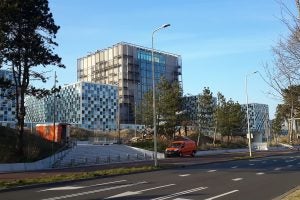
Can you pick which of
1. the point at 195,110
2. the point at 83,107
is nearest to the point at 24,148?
the point at 195,110

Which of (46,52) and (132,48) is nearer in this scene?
(46,52)

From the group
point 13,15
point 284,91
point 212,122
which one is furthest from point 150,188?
point 212,122

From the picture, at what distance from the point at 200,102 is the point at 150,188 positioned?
59269 millimetres

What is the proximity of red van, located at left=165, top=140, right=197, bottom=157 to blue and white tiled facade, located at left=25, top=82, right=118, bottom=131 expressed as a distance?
75938 millimetres

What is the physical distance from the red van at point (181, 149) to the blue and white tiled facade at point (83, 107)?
7594 centimetres

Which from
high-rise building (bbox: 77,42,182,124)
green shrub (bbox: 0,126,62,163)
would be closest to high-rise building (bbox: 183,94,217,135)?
green shrub (bbox: 0,126,62,163)

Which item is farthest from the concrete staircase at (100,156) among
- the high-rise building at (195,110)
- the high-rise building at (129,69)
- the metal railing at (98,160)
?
the high-rise building at (129,69)

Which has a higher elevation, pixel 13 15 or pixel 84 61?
pixel 84 61

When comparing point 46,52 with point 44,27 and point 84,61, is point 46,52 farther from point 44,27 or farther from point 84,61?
point 84,61

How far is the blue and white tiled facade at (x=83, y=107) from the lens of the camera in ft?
440

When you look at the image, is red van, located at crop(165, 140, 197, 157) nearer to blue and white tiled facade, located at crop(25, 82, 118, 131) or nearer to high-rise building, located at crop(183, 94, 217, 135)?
high-rise building, located at crop(183, 94, 217, 135)

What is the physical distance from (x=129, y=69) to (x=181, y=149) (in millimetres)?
100064

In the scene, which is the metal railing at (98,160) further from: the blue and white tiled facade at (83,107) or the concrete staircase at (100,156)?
the blue and white tiled facade at (83,107)

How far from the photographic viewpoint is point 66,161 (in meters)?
44.9
